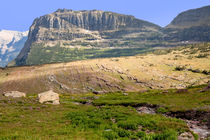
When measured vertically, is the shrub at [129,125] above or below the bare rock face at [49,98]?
above

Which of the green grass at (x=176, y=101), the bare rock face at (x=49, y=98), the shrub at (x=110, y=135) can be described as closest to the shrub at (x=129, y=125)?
the shrub at (x=110, y=135)

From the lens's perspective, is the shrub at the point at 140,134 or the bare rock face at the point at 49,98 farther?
the bare rock face at the point at 49,98

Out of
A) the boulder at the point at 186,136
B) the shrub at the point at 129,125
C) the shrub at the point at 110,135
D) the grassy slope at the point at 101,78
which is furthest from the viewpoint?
the grassy slope at the point at 101,78

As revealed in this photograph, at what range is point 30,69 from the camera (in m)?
142

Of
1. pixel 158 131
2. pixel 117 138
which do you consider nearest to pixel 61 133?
pixel 117 138

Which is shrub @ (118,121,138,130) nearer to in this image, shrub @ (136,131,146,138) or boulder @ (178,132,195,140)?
shrub @ (136,131,146,138)

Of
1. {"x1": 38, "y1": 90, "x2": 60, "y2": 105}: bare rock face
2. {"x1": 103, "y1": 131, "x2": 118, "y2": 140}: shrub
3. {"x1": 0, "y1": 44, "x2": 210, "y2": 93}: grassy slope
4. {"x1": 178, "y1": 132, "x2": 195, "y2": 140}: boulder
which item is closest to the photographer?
{"x1": 103, "y1": 131, "x2": 118, "y2": 140}: shrub

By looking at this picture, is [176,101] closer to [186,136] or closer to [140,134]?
[186,136]

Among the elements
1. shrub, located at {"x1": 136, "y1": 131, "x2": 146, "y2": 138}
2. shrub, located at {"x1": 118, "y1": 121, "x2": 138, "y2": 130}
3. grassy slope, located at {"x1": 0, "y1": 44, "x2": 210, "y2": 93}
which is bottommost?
grassy slope, located at {"x1": 0, "y1": 44, "x2": 210, "y2": 93}

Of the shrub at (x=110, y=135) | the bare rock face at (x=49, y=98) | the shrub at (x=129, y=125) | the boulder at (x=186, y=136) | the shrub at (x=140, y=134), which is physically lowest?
the bare rock face at (x=49, y=98)

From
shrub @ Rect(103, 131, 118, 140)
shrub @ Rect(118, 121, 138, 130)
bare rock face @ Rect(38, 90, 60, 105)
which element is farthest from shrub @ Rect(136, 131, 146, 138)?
bare rock face @ Rect(38, 90, 60, 105)

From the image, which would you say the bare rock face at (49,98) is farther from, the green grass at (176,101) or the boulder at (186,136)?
the boulder at (186,136)

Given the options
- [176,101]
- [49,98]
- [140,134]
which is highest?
[140,134]

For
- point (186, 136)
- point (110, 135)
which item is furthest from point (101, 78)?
point (110, 135)
